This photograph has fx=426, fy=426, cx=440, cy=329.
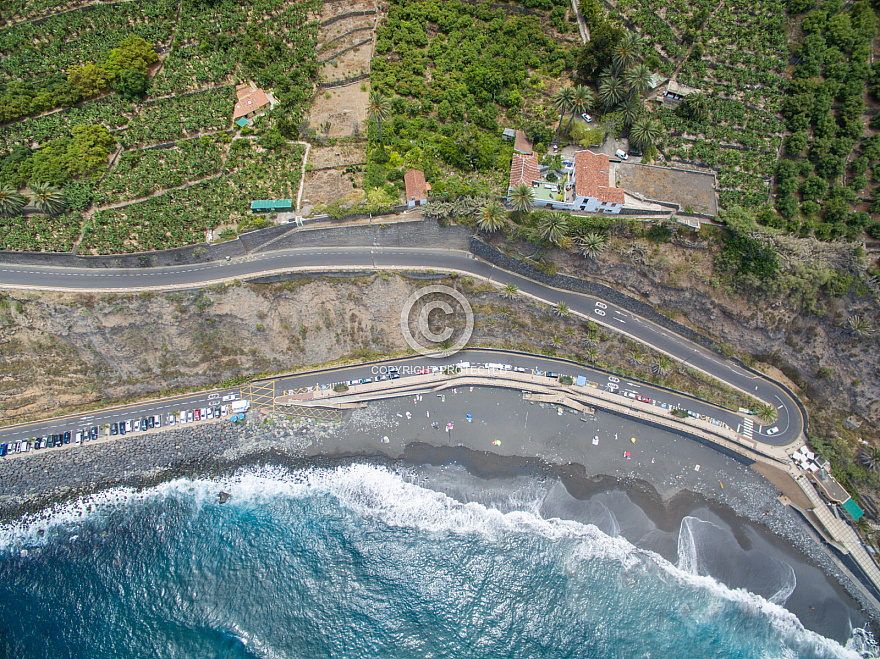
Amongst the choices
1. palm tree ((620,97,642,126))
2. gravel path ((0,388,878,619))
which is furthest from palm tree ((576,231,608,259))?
gravel path ((0,388,878,619))

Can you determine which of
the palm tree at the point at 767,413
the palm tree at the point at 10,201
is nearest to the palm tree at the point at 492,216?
the palm tree at the point at 767,413

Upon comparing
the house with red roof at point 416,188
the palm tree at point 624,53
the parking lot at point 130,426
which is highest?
the palm tree at point 624,53

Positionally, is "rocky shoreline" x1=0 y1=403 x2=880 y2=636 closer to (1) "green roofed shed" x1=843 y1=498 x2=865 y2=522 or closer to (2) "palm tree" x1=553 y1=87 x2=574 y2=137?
(1) "green roofed shed" x1=843 y1=498 x2=865 y2=522

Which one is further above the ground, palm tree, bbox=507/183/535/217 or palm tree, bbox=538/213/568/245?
palm tree, bbox=507/183/535/217

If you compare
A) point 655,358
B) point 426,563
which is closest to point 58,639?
point 426,563

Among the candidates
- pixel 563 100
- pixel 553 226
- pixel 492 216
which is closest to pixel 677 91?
pixel 563 100

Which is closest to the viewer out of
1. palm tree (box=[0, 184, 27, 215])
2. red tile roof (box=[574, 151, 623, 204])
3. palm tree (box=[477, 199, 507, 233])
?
palm tree (box=[0, 184, 27, 215])

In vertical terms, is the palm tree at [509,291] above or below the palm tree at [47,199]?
below

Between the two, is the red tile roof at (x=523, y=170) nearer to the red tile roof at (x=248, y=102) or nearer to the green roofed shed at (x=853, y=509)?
the red tile roof at (x=248, y=102)
